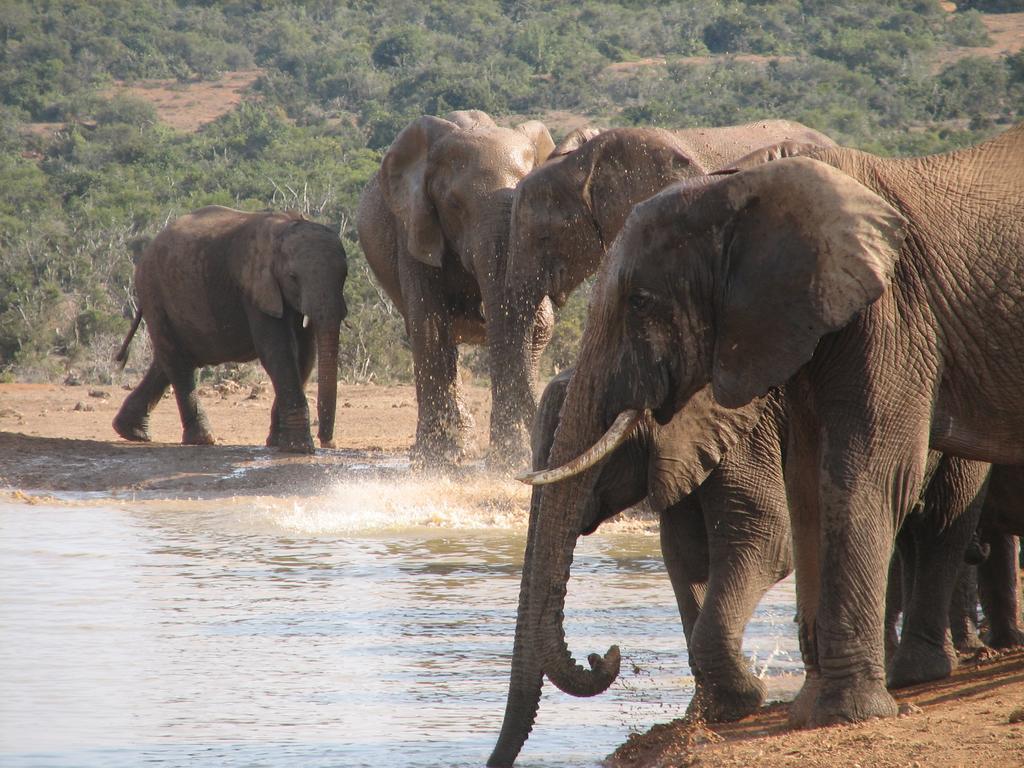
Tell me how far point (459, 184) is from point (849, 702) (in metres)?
7.14

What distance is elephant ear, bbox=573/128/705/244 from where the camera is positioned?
328 inches

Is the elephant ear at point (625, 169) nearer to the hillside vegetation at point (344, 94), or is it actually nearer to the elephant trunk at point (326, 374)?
the elephant trunk at point (326, 374)

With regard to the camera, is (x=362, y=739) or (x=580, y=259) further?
(x=580, y=259)

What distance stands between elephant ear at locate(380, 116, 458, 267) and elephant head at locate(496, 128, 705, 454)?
1.41 meters

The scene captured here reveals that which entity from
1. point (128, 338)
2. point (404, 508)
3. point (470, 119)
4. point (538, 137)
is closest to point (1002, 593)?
point (404, 508)

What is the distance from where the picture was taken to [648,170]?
27.4 feet

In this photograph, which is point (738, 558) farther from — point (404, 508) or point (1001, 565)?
point (404, 508)

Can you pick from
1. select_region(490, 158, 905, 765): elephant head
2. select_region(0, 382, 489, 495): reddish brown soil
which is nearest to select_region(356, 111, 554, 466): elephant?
select_region(0, 382, 489, 495): reddish brown soil

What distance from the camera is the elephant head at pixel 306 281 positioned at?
12234 mm

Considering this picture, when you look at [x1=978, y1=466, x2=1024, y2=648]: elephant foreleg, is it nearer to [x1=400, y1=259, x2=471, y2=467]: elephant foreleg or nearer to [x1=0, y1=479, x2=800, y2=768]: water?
[x1=0, y1=479, x2=800, y2=768]: water

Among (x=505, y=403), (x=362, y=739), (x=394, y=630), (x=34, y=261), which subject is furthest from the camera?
(x=34, y=261)

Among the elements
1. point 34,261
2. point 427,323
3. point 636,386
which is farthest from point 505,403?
point 34,261

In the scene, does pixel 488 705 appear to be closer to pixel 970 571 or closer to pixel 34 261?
pixel 970 571

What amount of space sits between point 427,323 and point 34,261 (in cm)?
1133
